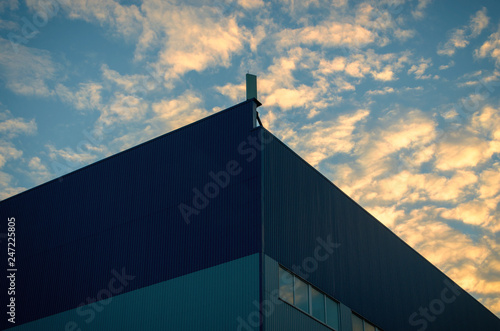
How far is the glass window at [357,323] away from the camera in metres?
33.1

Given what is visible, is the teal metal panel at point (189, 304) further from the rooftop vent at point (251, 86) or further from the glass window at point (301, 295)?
the rooftop vent at point (251, 86)

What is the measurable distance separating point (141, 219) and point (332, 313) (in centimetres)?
1276

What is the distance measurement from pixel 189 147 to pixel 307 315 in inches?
476

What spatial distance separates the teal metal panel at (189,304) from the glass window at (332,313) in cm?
690

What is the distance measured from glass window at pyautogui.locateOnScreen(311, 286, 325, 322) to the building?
59 millimetres

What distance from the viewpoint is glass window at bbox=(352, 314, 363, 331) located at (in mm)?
33100

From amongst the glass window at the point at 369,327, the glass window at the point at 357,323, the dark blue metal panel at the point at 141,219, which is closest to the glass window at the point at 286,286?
the dark blue metal panel at the point at 141,219

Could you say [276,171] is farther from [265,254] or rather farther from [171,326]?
[171,326]

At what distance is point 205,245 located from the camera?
2872 cm

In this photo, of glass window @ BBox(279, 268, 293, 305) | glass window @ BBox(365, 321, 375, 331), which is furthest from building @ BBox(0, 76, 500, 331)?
glass window @ BBox(365, 321, 375, 331)

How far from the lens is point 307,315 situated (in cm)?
2864

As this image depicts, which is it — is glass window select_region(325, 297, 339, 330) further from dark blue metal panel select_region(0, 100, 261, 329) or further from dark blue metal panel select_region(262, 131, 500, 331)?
dark blue metal panel select_region(0, 100, 261, 329)

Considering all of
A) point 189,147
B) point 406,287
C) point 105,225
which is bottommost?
point 406,287

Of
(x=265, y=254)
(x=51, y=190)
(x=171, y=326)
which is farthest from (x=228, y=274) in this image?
(x=51, y=190)
